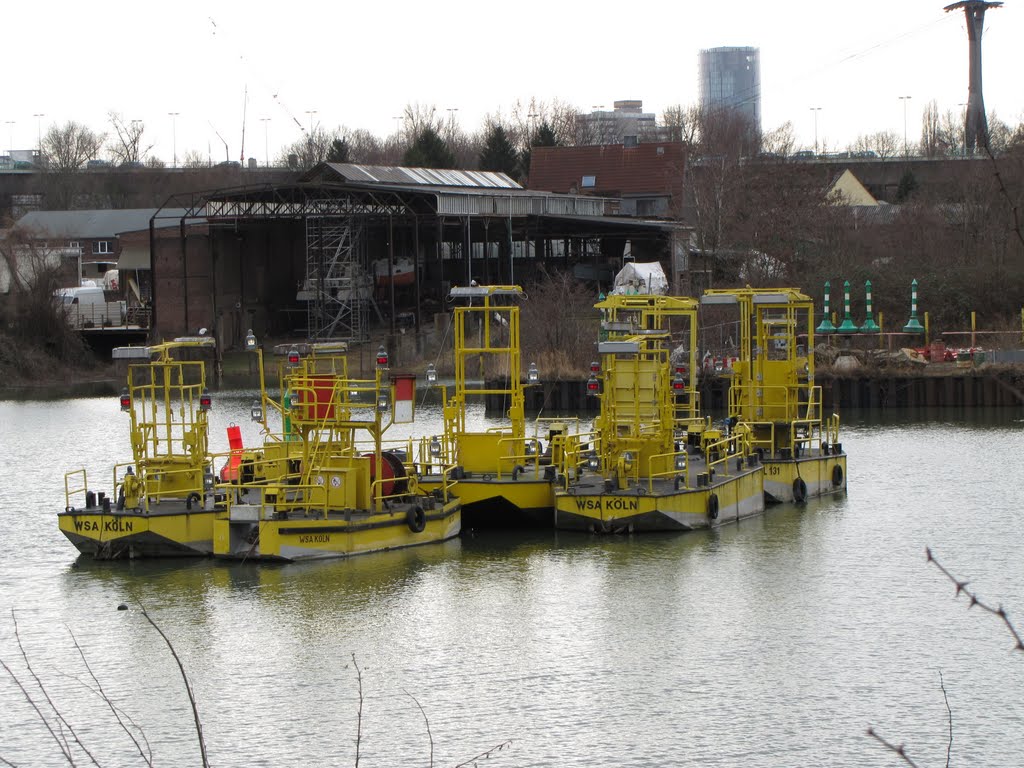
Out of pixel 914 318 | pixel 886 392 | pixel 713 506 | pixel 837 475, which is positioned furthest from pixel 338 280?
pixel 713 506

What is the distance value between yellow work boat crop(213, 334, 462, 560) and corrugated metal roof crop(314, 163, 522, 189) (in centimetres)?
4049

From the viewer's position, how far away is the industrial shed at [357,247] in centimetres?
6438

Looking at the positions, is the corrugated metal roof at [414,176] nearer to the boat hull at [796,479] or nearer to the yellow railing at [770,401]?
the yellow railing at [770,401]

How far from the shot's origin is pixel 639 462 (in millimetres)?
27703

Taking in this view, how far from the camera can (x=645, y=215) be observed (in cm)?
8200

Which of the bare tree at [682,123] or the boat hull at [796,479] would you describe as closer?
the boat hull at [796,479]

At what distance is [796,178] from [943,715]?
2259 inches

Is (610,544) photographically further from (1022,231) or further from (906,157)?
(906,157)

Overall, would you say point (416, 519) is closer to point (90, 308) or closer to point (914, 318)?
point (914, 318)

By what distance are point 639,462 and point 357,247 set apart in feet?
137

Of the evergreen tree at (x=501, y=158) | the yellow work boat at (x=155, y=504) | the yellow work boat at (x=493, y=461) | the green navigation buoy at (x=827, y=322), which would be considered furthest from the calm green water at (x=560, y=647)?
the evergreen tree at (x=501, y=158)

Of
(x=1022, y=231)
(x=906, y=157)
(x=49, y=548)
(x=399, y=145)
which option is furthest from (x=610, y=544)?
(x=399, y=145)

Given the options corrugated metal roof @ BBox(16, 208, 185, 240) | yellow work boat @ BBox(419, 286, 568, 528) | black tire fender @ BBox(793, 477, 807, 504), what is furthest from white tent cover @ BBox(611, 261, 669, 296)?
corrugated metal roof @ BBox(16, 208, 185, 240)

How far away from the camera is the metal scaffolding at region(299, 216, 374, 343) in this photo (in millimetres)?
65625
